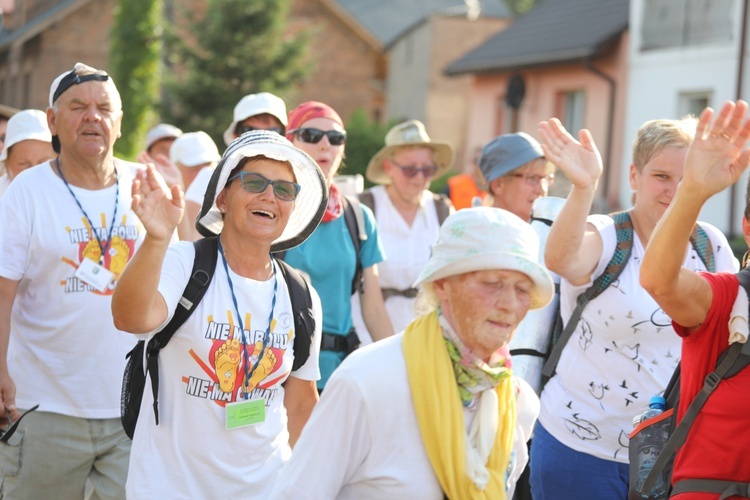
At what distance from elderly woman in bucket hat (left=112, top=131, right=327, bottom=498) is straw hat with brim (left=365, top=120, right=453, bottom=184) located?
355 cm

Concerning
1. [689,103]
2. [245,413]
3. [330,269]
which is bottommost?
[245,413]

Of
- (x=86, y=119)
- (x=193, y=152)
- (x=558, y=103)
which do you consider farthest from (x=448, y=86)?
(x=86, y=119)

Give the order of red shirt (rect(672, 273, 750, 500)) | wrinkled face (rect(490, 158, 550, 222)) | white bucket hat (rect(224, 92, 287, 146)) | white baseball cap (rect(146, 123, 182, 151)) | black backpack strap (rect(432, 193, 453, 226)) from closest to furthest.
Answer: red shirt (rect(672, 273, 750, 500)) → wrinkled face (rect(490, 158, 550, 222)) → white bucket hat (rect(224, 92, 287, 146)) → black backpack strap (rect(432, 193, 453, 226)) → white baseball cap (rect(146, 123, 182, 151))

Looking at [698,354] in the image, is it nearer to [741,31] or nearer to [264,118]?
[264,118]

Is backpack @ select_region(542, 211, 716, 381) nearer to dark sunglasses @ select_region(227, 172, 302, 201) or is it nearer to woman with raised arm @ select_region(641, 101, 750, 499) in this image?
woman with raised arm @ select_region(641, 101, 750, 499)

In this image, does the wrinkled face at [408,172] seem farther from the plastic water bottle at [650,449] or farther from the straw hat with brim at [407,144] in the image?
the plastic water bottle at [650,449]

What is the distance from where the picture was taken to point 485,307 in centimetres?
312

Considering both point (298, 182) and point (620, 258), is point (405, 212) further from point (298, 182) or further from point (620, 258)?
point (298, 182)

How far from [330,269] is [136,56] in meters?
32.1

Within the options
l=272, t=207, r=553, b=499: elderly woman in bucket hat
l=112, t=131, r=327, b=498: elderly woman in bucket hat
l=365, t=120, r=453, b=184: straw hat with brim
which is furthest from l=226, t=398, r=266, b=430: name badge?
l=365, t=120, r=453, b=184: straw hat with brim

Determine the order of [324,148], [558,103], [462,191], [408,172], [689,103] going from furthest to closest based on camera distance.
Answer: [558,103] → [689,103] → [462,191] → [408,172] → [324,148]

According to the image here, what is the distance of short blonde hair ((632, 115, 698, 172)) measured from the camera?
442 cm

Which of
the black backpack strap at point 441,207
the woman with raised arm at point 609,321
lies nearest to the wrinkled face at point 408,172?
the black backpack strap at point 441,207

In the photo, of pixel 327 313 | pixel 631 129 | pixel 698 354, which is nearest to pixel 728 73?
pixel 631 129
